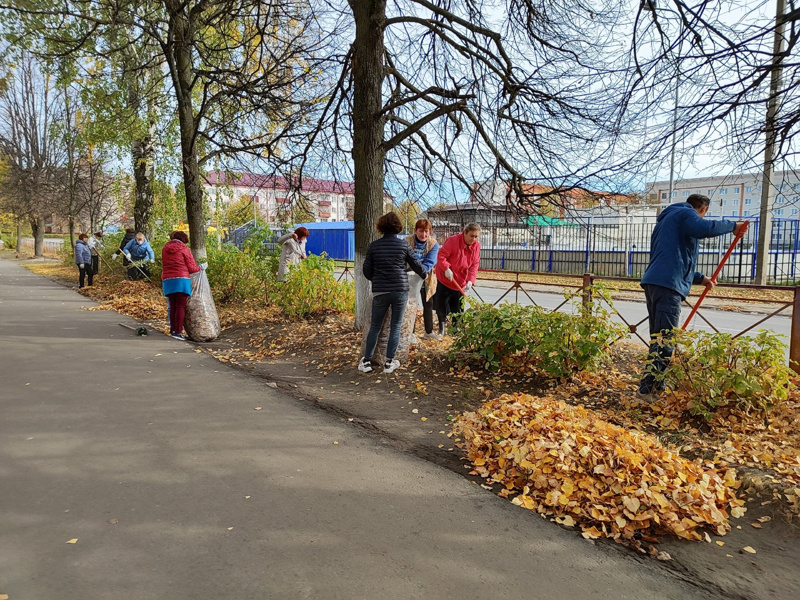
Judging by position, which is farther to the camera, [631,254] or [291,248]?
[631,254]

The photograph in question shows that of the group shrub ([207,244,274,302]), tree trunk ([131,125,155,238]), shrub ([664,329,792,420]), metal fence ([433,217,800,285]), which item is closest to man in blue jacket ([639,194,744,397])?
shrub ([664,329,792,420])

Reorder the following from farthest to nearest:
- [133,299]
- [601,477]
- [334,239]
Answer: [334,239] → [133,299] → [601,477]

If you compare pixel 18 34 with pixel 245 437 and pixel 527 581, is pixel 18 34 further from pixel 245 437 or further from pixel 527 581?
pixel 527 581

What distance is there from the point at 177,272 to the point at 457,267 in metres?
4.24

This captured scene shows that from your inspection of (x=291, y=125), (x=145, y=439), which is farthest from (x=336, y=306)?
(x=145, y=439)

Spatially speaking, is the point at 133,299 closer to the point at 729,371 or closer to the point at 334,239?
the point at 729,371

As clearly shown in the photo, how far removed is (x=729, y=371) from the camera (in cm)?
407

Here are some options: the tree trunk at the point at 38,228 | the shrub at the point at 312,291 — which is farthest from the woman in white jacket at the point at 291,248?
the tree trunk at the point at 38,228

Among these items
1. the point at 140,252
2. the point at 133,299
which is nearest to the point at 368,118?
the point at 133,299

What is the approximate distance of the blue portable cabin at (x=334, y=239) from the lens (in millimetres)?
36500

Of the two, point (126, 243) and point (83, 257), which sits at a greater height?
point (126, 243)

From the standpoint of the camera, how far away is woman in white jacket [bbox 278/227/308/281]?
400 inches

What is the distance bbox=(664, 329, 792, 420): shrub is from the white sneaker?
8.97 feet

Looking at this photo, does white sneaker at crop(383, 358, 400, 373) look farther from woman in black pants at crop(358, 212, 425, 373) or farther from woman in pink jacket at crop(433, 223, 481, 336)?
woman in pink jacket at crop(433, 223, 481, 336)
